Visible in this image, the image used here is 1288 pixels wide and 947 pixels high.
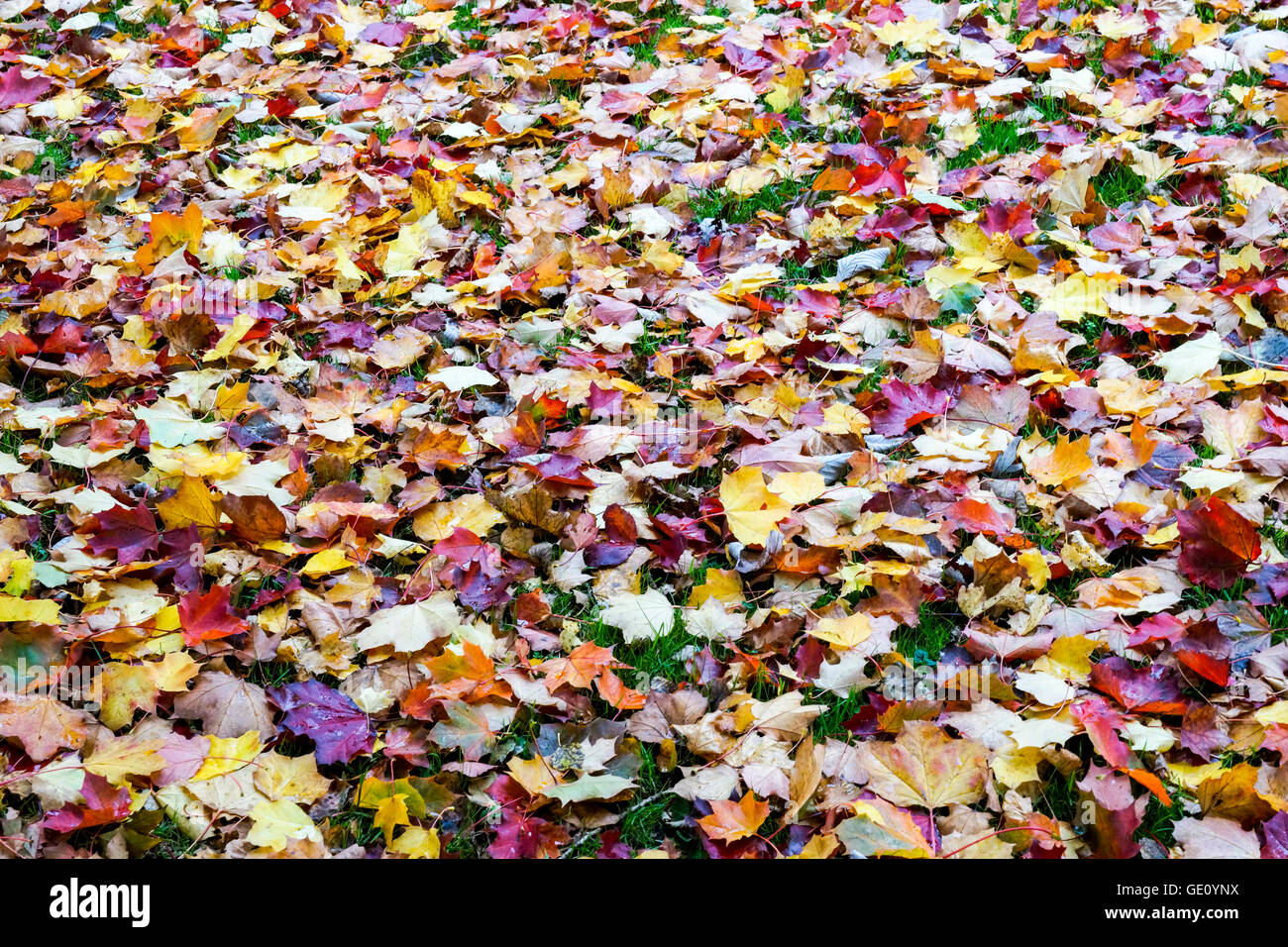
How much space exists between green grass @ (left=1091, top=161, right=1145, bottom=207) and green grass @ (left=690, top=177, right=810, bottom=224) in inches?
33.9

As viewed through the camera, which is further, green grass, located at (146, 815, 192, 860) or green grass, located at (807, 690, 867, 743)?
green grass, located at (807, 690, 867, 743)

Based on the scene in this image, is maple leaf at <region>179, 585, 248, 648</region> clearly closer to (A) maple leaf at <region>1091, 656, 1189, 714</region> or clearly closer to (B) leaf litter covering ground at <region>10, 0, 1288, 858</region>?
(B) leaf litter covering ground at <region>10, 0, 1288, 858</region>

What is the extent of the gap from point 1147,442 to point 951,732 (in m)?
0.90

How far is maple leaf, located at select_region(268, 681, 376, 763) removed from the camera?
1837mm

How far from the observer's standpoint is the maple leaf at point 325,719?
6.03 feet

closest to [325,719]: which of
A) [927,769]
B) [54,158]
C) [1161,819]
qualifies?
[927,769]

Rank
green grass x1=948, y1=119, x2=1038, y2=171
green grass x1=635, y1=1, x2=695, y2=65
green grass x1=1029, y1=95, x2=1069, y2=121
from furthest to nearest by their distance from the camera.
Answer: green grass x1=635, y1=1, x2=695, y2=65 → green grass x1=1029, y1=95, x2=1069, y2=121 → green grass x1=948, y1=119, x2=1038, y2=171

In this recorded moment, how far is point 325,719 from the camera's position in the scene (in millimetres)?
1892

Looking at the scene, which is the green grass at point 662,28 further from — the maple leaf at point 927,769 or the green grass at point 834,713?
the maple leaf at point 927,769

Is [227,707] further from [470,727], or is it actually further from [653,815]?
[653,815]

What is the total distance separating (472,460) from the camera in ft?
8.12

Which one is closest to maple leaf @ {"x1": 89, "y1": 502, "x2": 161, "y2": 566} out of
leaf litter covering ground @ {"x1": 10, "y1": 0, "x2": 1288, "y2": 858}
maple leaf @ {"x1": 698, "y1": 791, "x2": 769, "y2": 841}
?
leaf litter covering ground @ {"x1": 10, "y1": 0, "x2": 1288, "y2": 858}
